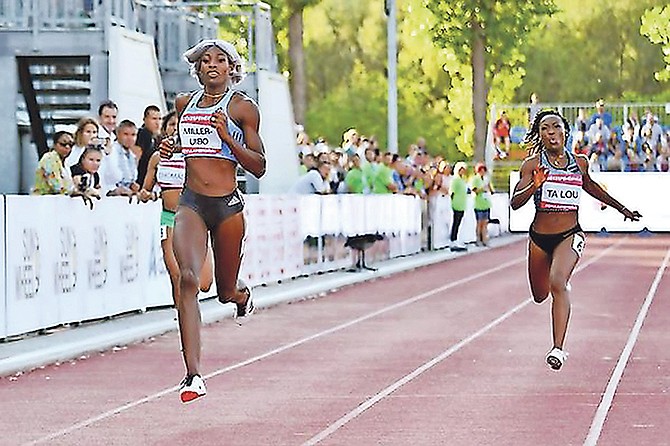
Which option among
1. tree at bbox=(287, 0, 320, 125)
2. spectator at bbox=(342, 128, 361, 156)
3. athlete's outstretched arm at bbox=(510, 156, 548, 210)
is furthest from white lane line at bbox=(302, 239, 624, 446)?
tree at bbox=(287, 0, 320, 125)

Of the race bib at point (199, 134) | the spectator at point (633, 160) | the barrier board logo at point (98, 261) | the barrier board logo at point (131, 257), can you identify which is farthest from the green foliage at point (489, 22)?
the race bib at point (199, 134)

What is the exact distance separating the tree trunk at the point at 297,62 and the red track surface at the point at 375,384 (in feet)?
103

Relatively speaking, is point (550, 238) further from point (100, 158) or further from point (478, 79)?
point (478, 79)

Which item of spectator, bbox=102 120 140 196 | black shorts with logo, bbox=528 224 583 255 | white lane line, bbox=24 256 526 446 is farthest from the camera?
spectator, bbox=102 120 140 196

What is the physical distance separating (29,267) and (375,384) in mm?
4034

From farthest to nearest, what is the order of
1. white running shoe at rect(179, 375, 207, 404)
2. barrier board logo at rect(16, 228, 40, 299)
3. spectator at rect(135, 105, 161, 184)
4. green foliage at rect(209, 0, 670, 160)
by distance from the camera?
green foliage at rect(209, 0, 670, 160), spectator at rect(135, 105, 161, 184), barrier board logo at rect(16, 228, 40, 299), white running shoe at rect(179, 375, 207, 404)

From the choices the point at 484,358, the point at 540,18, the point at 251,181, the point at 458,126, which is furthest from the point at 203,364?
the point at 458,126

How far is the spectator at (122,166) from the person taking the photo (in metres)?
18.7

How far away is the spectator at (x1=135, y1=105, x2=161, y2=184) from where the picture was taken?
1856cm

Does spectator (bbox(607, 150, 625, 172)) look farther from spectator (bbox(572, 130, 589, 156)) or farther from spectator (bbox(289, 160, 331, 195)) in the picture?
spectator (bbox(289, 160, 331, 195))

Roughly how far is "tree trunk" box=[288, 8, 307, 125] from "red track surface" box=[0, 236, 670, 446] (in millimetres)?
31451

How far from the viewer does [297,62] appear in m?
54.6

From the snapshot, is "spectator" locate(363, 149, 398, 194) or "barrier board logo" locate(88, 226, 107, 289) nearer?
"barrier board logo" locate(88, 226, 107, 289)

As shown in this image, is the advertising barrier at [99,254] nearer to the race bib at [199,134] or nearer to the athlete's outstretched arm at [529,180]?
the athlete's outstretched arm at [529,180]
